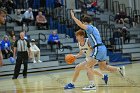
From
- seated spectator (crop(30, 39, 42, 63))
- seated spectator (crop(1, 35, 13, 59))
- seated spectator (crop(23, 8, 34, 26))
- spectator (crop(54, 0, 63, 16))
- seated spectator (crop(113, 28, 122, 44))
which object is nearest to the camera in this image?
seated spectator (crop(1, 35, 13, 59))

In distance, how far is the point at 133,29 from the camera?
27.5m

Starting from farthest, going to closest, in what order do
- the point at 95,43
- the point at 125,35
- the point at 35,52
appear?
the point at 125,35 < the point at 35,52 < the point at 95,43

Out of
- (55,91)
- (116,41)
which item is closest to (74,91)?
(55,91)

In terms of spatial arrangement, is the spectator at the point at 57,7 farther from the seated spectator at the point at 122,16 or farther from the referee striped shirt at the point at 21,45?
the referee striped shirt at the point at 21,45

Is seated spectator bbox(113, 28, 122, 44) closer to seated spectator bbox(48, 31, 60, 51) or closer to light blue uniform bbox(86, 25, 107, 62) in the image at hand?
seated spectator bbox(48, 31, 60, 51)

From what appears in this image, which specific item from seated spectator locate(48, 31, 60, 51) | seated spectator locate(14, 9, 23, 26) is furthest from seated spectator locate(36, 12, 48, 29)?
seated spectator locate(48, 31, 60, 51)

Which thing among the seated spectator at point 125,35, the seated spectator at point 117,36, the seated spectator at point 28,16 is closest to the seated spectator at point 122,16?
the seated spectator at point 125,35

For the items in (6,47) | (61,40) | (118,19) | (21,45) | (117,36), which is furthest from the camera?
(118,19)

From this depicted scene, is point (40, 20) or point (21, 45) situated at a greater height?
point (40, 20)

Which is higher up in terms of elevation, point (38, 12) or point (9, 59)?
point (38, 12)

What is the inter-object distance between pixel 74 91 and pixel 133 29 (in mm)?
18444

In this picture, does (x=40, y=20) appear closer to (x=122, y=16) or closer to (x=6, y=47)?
(x=6, y=47)

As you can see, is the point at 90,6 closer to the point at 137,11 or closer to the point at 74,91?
the point at 137,11

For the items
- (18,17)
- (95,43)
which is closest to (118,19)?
(18,17)
